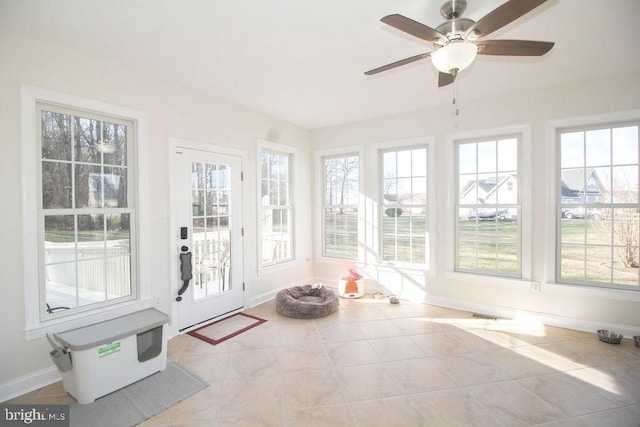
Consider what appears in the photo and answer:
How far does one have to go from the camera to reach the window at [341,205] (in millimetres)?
4883

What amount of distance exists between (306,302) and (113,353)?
2221mm

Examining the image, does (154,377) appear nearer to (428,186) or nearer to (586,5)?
(428,186)

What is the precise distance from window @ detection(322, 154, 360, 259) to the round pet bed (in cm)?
96

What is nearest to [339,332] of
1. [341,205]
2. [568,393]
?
[568,393]

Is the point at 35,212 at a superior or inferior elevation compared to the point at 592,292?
superior

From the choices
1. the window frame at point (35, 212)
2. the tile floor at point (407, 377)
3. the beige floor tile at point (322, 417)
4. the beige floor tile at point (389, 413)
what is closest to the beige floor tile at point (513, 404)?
the tile floor at point (407, 377)

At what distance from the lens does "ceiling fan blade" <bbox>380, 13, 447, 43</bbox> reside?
158 centimetres

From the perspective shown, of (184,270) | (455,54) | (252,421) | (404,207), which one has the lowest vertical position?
(252,421)

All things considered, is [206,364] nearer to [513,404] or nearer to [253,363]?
[253,363]

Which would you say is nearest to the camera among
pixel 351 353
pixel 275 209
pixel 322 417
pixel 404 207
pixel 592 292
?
pixel 322 417

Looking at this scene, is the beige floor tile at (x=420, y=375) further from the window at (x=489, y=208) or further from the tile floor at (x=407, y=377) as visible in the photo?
the window at (x=489, y=208)

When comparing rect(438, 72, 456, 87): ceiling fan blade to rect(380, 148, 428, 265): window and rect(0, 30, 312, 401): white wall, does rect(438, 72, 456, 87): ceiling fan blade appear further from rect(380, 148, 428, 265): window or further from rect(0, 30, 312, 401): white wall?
rect(0, 30, 312, 401): white wall

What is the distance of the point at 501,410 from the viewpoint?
2047 millimetres

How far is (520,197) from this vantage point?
3.63 m
